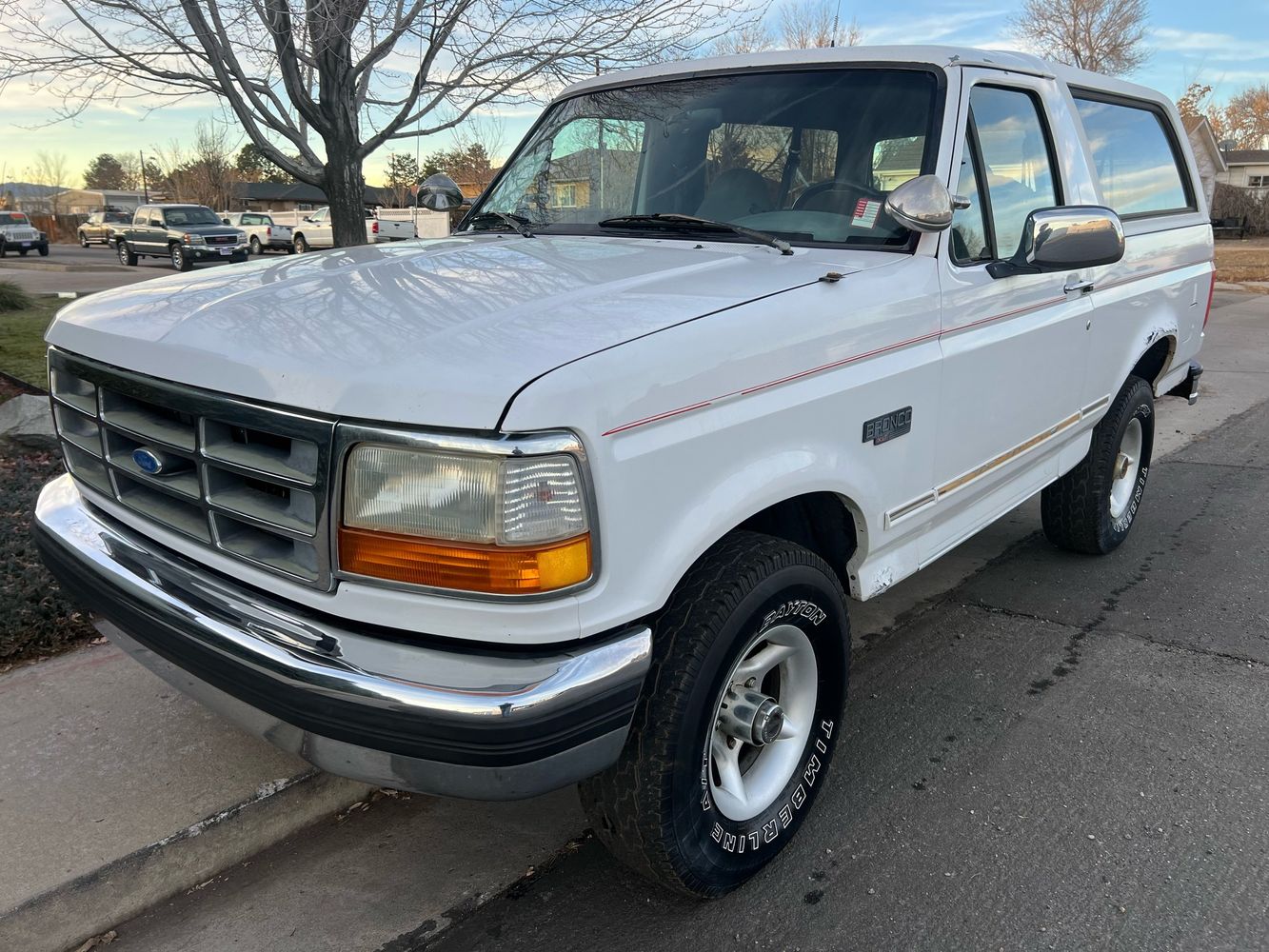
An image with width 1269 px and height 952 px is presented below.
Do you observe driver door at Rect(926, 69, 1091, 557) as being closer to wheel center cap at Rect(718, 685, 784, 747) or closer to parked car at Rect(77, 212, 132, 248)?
wheel center cap at Rect(718, 685, 784, 747)

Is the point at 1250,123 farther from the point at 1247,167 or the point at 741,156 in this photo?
the point at 741,156

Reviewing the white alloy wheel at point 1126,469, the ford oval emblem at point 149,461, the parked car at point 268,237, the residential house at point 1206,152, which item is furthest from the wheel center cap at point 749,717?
the residential house at point 1206,152

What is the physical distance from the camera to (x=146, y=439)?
228 centimetres

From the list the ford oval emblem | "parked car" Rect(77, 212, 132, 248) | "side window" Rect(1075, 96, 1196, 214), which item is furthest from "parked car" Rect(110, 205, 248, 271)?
the ford oval emblem

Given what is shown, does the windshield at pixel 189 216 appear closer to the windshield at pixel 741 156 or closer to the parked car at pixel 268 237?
the parked car at pixel 268 237

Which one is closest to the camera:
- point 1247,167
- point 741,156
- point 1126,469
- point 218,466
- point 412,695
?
point 412,695

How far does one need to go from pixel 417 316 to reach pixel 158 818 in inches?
64.4

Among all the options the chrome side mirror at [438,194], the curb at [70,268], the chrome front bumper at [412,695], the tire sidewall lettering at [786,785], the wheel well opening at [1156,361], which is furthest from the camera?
the curb at [70,268]

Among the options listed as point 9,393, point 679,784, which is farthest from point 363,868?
point 9,393

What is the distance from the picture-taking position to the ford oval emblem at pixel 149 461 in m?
2.29

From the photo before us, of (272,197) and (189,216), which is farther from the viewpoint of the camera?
(272,197)

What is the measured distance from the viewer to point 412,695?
180cm

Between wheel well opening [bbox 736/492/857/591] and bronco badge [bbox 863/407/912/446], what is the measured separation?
0.64 feet

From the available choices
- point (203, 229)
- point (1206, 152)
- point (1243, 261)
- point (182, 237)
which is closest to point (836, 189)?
point (182, 237)
